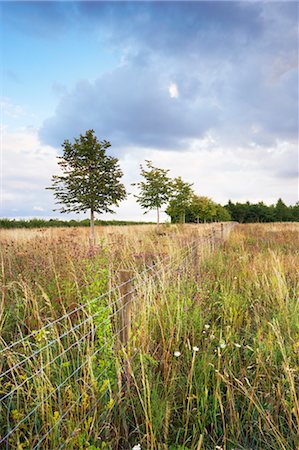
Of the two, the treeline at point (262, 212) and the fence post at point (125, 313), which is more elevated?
the treeline at point (262, 212)

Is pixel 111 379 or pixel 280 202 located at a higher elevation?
pixel 280 202

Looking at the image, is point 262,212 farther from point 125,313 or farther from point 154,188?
point 125,313

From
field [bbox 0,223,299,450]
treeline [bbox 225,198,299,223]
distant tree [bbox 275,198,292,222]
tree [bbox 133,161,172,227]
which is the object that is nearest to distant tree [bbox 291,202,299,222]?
treeline [bbox 225,198,299,223]

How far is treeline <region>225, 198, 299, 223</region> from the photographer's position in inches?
3191

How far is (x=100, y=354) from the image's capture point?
9.64 feet

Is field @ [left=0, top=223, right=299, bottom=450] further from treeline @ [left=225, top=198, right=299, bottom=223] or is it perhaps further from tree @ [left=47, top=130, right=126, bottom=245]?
treeline @ [left=225, top=198, right=299, bottom=223]

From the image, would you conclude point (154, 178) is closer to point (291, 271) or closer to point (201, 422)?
point (291, 271)

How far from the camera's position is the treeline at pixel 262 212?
266 ft

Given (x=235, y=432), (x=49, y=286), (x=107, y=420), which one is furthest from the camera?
(x=49, y=286)

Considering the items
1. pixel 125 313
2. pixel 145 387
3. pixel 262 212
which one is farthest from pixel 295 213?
pixel 145 387

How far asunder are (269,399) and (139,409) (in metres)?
1.15

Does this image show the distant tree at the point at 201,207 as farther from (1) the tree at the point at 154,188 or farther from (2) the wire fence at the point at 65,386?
(2) the wire fence at the point at 65,386

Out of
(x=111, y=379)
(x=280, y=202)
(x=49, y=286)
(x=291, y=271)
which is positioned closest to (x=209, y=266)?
(x=291, y=271)

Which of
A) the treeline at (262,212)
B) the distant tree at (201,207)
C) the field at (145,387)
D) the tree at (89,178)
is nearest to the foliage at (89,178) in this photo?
the tree at (89,178)
